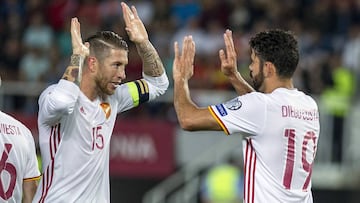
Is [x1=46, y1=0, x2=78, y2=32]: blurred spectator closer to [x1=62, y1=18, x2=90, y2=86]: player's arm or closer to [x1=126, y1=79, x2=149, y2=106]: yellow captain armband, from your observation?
[x1=126, y1=79, x2=149, y2=106]: yellow captain armband

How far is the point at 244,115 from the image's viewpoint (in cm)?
893

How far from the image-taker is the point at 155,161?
57.5 ft

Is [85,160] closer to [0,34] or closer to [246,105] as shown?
[246,105]

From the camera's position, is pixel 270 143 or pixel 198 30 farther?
pixel 198 30

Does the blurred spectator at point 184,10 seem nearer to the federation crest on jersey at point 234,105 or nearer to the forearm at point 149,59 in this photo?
the forearm at point 149,59

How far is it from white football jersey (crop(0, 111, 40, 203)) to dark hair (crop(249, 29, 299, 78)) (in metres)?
1.95

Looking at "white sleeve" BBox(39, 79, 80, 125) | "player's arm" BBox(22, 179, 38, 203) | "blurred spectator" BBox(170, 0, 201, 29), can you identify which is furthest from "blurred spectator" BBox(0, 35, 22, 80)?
"white sleeve" BBox(39, 79, 80, 125)

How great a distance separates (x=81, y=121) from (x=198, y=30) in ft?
33.9

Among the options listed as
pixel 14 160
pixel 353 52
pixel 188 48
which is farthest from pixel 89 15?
pixel 14 160

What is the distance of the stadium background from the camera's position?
57.3ft

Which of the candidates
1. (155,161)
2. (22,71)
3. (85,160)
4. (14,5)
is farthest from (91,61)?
(14,5)

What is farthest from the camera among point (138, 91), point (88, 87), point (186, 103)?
point (138, 91)

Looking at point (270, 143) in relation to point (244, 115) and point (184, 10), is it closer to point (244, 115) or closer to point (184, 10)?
point (244, 115)

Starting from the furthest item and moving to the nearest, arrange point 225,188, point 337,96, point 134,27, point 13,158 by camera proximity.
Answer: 1. point 337,96
2. point 225,188
3. point 134,27
4. point 13,158
